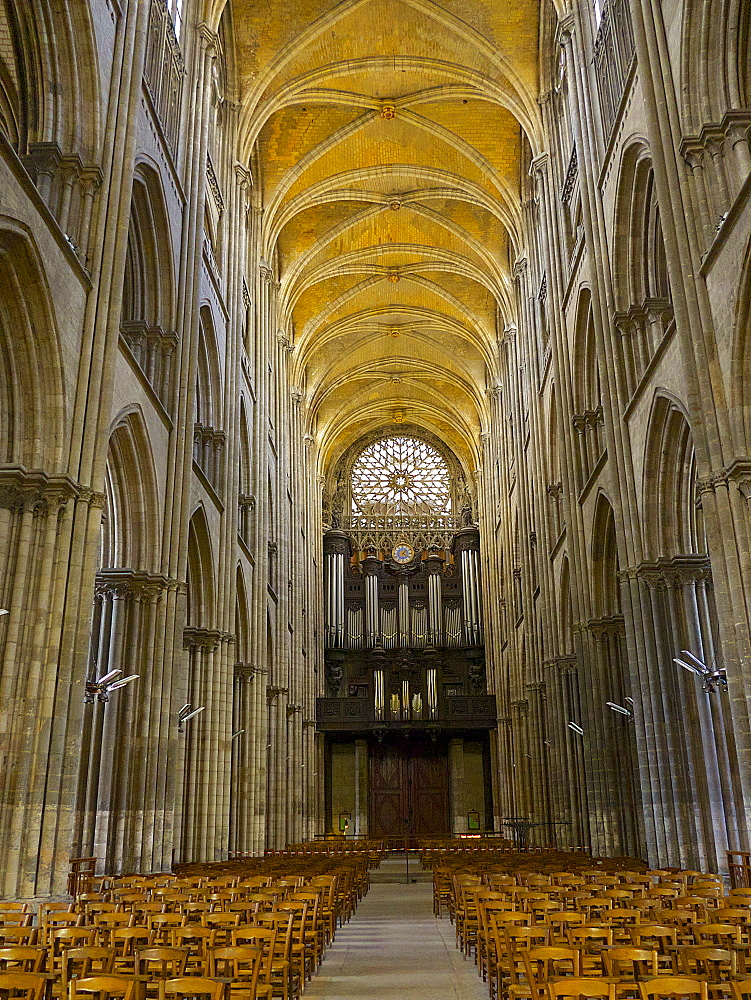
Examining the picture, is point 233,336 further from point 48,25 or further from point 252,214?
point 48,25

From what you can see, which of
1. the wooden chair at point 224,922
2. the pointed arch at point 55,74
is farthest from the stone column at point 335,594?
the wooden chair at point 224,922

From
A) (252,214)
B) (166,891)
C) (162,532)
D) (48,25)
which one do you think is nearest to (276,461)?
(252,214)

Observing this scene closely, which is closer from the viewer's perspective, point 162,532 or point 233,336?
point 162,532

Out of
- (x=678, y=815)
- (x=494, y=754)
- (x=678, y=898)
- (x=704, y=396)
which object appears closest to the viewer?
(x=678, y=898)

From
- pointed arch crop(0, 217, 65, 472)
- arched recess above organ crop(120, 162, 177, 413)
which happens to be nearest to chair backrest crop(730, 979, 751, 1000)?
pointed arch crop(0, 217, 65, 472)

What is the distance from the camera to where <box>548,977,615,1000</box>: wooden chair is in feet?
16.3

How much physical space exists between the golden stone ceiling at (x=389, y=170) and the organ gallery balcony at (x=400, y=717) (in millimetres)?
14491

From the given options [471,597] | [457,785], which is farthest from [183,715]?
[471,597]

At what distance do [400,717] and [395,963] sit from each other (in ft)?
110

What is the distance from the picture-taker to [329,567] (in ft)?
163

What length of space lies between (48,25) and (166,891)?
39.1 ft

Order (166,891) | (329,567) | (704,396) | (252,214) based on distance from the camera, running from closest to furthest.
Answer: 1. (166,891)
2. (704,396)
3. (252,214)
4. (329,567)

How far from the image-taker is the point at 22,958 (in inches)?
249

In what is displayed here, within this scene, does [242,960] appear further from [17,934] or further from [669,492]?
[669,492]
